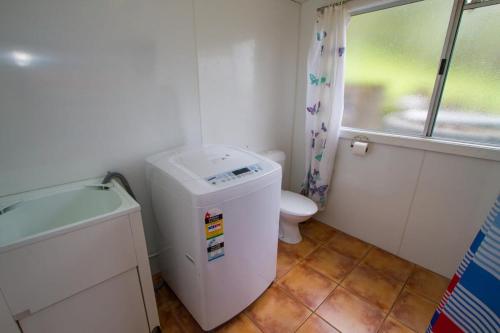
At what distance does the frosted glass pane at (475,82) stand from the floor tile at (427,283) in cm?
104

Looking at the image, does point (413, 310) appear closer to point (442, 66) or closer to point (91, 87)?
point (442, 66)

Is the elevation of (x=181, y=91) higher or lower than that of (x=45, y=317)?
higher

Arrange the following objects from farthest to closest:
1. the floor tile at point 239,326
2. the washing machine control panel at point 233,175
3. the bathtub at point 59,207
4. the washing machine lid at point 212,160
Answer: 1. the floor tile at point 239,326
2. the washing machine lid at point 212,160
3. the washing machine control panel at point 233,175
4. the bathtub at point 59,207

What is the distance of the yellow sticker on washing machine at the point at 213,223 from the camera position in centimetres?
98

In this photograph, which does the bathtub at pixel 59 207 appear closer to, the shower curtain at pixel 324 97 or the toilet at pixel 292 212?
the toilet at pixel 292 212

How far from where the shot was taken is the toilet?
1.81m

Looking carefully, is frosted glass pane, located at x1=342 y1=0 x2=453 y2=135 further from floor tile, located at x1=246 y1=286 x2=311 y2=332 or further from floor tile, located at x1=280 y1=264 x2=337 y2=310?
floor tile, located at x1=246 y1=286 x2=311 y2=332

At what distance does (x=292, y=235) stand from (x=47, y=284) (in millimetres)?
1699

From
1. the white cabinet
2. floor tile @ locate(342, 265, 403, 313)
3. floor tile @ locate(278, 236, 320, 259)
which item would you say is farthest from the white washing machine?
floor tile @ locate(342, 265, 403, 313)

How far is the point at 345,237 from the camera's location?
83.9 inches

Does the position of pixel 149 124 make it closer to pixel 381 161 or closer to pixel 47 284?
pixel 47 284

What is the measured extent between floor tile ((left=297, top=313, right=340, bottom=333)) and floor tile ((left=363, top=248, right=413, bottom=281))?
0.72m

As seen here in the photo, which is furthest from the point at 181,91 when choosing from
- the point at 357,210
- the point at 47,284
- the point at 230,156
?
the point at 357,210

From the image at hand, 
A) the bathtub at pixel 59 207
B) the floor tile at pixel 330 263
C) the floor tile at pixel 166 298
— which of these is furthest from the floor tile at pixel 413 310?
the bathtub at pixel 59 207
